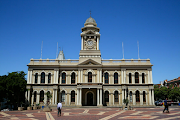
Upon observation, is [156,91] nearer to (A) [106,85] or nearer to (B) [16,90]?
(A) [106,85]

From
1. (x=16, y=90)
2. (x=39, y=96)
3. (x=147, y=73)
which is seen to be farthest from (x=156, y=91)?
(x=16, y=90)

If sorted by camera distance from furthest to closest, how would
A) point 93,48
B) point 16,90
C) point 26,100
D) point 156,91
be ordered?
1. point 156,91
2. point 93,48
3. point 26,100
4. point 16,90

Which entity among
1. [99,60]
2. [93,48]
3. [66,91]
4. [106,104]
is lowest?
[106,104]

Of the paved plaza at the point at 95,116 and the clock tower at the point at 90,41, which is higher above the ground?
the clock tower at the point at 90,41

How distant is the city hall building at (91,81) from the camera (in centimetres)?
4356

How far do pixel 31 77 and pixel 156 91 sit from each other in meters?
44.3

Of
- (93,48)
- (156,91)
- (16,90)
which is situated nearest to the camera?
(16,90)

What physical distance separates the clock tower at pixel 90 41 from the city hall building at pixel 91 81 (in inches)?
46.7

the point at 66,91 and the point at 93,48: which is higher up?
the point at 93,48

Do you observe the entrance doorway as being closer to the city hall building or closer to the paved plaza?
the city hall building

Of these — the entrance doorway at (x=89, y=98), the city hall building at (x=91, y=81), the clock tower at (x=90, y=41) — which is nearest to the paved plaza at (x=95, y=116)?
the city hall building at (x=91, y=81)

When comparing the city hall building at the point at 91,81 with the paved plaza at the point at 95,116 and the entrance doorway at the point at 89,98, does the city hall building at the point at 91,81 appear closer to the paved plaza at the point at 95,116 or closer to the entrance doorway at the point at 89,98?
the entrance doorway at the point at 89,98

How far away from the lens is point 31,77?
4456 centimetres

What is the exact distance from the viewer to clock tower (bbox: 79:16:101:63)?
1826 inches
